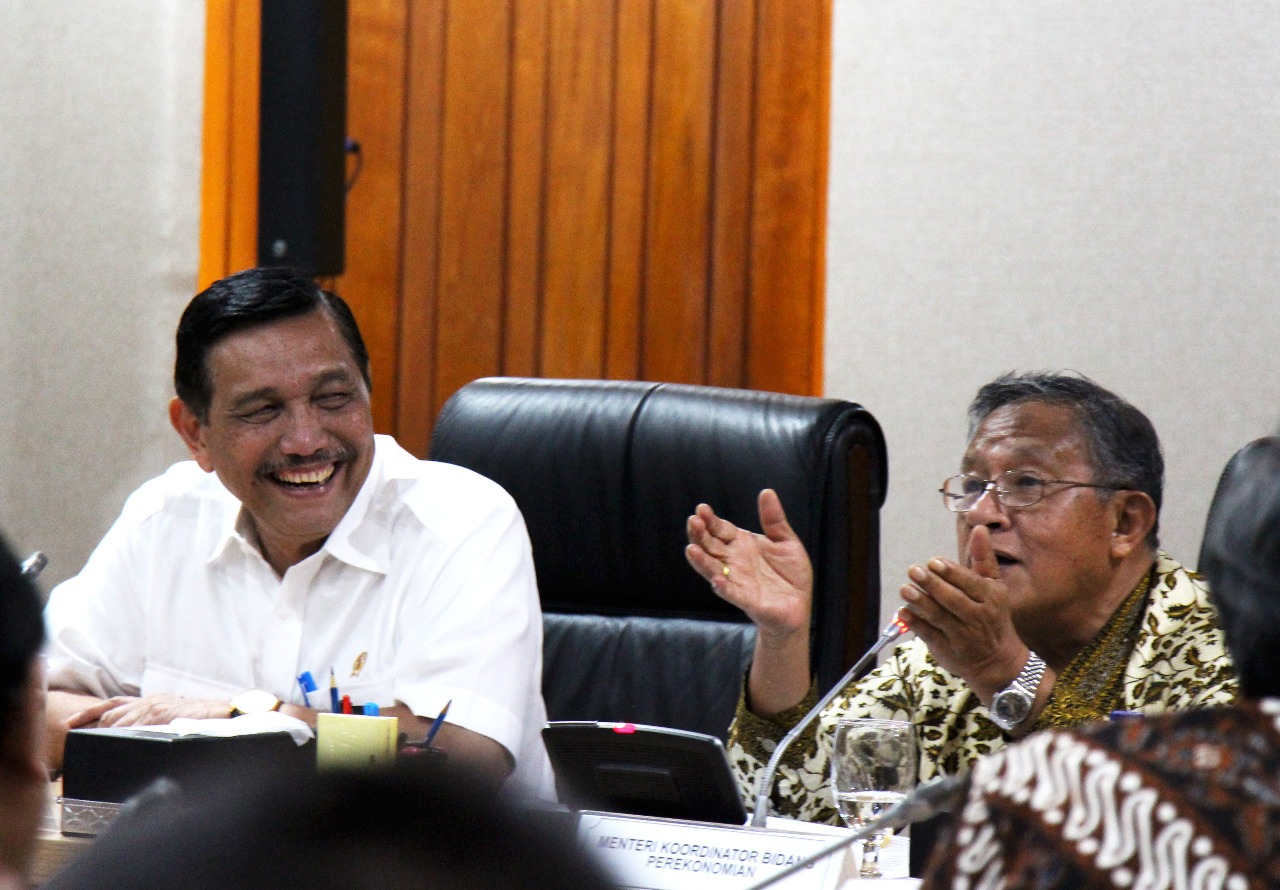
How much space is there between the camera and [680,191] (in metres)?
3.55

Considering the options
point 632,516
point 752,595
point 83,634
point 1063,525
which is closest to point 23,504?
point 83,634

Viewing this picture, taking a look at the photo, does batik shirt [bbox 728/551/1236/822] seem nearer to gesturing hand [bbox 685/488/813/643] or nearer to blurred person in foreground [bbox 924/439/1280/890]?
gesturing hand [bbox 685/488/813/643]

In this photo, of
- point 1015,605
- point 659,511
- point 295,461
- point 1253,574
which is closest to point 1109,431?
point 1015,605

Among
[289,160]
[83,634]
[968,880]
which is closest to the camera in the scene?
[968,880]

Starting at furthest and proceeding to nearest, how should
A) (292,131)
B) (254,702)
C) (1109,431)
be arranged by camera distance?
(292,131) → (1109,431) → (254,702)

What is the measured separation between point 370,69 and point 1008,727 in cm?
222

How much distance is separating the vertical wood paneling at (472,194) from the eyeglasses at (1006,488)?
61.8 inches

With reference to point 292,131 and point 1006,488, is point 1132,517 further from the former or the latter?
point 292,131

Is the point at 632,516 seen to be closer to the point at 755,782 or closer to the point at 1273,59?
the point at 755,782

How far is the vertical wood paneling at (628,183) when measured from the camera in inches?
140

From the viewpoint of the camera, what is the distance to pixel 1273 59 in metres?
3.22

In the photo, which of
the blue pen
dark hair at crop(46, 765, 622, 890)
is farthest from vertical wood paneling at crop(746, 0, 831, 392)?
dark hair at crop(46, 765, 622, 890)

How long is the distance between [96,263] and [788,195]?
5.03ft

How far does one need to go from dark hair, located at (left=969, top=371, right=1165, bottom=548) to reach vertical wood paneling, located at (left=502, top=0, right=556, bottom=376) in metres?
1.54
